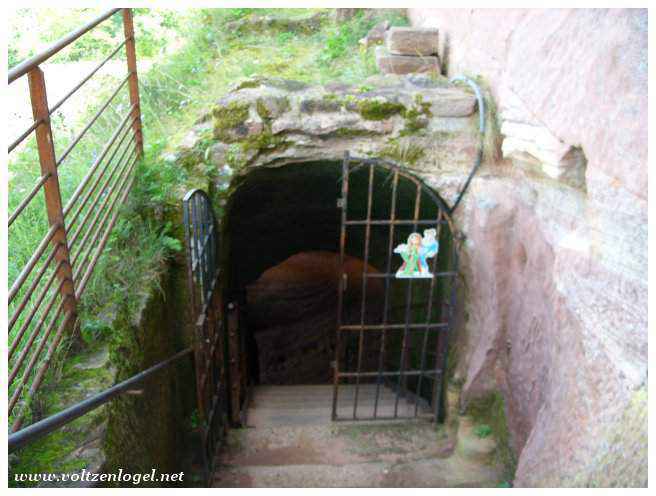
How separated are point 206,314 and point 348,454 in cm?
174

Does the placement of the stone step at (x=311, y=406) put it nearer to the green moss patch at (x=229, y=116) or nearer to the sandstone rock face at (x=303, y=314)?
the green moss patch at (x=229, y=116)

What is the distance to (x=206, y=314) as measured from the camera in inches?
147

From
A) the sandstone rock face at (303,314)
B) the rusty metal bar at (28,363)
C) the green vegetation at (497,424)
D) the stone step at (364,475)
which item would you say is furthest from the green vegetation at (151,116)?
the sandstone rock face at (303,314)

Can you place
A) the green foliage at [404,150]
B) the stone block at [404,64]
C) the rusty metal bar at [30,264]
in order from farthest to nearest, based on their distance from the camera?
1. the stone block at [404,64]
2. the green foliage at [404,150]
3. the rusty metal bar at [30,264]

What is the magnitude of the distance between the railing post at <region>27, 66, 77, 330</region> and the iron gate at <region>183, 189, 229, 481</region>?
64 centimetres

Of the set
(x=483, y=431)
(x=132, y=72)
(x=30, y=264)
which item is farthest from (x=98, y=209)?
(x=483, y=431)

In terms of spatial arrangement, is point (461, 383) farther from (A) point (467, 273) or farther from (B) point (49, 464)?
(B) point (49, 464)

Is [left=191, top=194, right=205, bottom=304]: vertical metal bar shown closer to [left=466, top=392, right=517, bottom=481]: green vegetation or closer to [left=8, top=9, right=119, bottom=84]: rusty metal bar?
[left=8, top=9, right=119, bottom=84]: rusty metal bar

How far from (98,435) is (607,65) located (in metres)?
2.83

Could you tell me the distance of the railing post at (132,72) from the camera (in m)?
3.96

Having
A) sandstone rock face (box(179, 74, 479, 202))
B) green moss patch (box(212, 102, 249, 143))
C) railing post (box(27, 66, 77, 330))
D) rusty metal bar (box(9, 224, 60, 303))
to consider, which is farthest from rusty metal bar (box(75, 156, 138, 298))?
green moss patch (box(212, 102, 249, 143))

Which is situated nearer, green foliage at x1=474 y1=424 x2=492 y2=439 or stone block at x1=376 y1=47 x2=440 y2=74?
green foliage at x1=474 y1=424 x2=492 y2=439

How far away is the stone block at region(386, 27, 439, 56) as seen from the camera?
5.53m

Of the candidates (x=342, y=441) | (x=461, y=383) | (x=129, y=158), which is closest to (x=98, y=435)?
(x=129, y=158)
